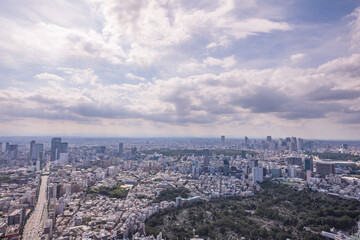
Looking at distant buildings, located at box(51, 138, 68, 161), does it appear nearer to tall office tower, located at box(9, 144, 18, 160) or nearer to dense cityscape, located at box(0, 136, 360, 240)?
dense cityscape, located at box(0, 136, 360, 240)

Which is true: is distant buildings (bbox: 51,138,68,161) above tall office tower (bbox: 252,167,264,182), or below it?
above

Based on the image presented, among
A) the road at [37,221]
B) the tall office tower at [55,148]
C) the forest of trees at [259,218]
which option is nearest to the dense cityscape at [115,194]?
the road at [37,221]

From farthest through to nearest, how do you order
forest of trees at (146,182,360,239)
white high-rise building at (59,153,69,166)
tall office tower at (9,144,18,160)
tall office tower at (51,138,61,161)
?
tall office tower at (51,138,61,161) → white high-rise building at (59,153,69,166) → tall office tower at (9,144,18,160) → forest of trees at (146,182,360,239)

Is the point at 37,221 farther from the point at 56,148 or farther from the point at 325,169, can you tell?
the point at 56,148

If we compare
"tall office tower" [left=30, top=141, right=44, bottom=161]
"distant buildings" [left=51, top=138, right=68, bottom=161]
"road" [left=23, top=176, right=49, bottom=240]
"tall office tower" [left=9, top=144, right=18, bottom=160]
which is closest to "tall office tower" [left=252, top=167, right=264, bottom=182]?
"road" [left=23, top=176, right=49, bottom=240]

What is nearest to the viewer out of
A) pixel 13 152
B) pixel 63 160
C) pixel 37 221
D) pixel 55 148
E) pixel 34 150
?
pixel 37 221

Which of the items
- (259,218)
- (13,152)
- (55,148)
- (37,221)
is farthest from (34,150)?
(259,218)

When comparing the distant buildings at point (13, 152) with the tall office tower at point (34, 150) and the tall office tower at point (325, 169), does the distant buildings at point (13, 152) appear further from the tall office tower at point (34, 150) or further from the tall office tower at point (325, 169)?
the tall office tower at point (325, 169)

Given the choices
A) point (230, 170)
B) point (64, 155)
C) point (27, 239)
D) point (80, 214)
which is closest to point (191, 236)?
point (80, 214)

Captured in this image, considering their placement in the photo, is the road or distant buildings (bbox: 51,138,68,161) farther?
distant buildings (bbox: 51,138,68,161)
